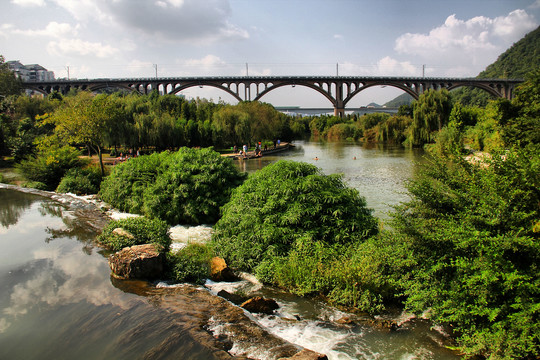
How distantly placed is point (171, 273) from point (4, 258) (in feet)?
14.7

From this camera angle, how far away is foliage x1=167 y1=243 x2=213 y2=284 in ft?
24.0

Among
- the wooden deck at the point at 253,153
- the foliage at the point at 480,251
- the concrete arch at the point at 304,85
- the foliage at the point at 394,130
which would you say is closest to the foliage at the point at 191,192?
the foliage at the point at 480,251

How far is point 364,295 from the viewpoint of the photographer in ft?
20.3

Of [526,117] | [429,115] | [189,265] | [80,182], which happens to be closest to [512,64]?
[429,115]

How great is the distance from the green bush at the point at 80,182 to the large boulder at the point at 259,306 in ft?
44.8

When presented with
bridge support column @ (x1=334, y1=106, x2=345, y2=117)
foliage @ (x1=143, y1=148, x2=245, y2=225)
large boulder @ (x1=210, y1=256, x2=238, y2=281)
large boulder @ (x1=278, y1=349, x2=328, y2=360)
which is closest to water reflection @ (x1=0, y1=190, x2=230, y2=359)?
large boulder @ (x1=278, y1=349, x2=328, y2=360)

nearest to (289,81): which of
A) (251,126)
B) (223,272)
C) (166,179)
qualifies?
(251,126)

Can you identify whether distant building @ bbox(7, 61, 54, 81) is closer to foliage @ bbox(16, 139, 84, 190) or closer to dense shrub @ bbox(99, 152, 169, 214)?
foliage @ bbox(16, 139, 84, 190)

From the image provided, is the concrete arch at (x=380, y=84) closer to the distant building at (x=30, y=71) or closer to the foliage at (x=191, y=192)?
the foliage at (x=191, y=192)

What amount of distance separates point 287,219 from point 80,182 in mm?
13439

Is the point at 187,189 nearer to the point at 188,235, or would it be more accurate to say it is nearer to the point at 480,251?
the point at 188,235

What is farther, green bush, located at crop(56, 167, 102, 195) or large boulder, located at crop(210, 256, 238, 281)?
green bush, located at crop(56, 167, 102, 195)

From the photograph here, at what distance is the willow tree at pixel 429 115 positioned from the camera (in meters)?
43.8

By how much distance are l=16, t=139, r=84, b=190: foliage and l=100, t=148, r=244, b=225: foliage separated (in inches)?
314
